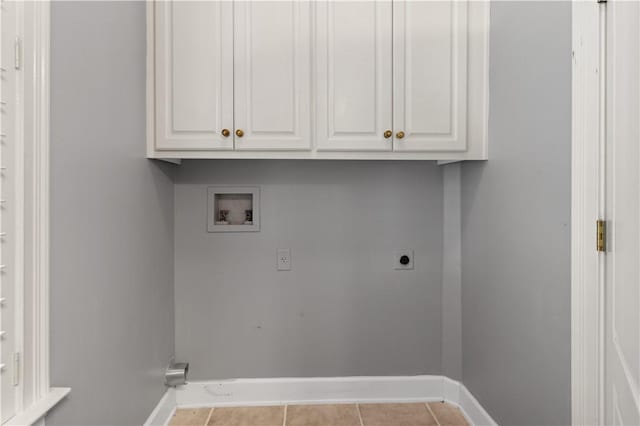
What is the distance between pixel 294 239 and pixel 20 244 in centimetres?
135

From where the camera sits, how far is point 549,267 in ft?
4.55

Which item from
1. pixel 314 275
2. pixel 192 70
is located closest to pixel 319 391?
pixel 314 275

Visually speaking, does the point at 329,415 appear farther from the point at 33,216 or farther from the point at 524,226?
the point at 33,216

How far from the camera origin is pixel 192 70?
1790 mm

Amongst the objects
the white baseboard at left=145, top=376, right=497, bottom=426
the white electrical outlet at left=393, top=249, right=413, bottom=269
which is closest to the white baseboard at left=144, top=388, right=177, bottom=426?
the white baseboard at left=145, top=376, right=497, bottom=426

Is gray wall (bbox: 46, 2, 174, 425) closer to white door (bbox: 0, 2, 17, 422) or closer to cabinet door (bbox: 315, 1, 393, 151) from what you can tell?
white door (bbox: 0, 2, 17, 422)

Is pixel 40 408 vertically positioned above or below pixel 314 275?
below

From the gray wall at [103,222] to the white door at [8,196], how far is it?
0.12m

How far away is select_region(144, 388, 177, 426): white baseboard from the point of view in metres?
1.85

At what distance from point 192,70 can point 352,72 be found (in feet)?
2.22

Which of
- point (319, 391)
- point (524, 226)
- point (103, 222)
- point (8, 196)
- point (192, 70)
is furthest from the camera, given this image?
point (319, 391)

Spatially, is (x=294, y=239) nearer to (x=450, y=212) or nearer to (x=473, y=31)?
(x=450, y=212)

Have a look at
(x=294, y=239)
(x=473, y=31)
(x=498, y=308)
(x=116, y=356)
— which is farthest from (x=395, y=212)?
(x=116, y=356)

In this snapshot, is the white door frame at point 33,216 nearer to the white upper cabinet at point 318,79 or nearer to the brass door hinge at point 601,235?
the white upper cabinet at point 318,79
